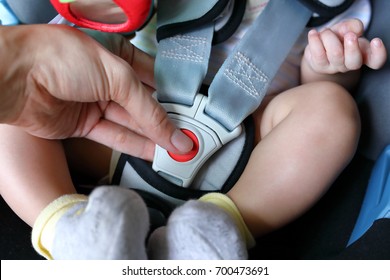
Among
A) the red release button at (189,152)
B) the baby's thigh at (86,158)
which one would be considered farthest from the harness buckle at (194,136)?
the baby's thigh at (86,158)

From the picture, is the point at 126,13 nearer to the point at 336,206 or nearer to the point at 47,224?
the point at 47,224

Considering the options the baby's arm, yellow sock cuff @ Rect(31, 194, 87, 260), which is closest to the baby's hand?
the baby's arm

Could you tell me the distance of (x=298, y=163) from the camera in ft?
2.20

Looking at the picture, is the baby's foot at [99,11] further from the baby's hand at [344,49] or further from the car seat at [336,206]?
the baby's hand at [344,49]

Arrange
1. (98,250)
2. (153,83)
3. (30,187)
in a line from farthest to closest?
(153,83) < (30,187) < (98,250)

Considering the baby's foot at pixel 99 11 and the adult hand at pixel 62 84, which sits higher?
the baby's foot at pixel 99 11

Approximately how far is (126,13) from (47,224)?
0.91 feet

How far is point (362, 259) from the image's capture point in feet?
1.99

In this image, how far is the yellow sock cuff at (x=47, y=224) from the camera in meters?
0.62

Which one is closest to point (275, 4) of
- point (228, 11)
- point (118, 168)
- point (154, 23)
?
Answer: point (228, 11)

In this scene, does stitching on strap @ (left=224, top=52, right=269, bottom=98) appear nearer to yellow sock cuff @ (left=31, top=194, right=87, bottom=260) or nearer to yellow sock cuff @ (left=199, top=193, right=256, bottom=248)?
yellow sock cuff @ (left=199, top=193, right=256, bottom=248)

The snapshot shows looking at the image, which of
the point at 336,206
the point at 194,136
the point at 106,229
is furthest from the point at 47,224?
the point at 336,206

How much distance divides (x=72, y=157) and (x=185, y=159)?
19 centimetres
